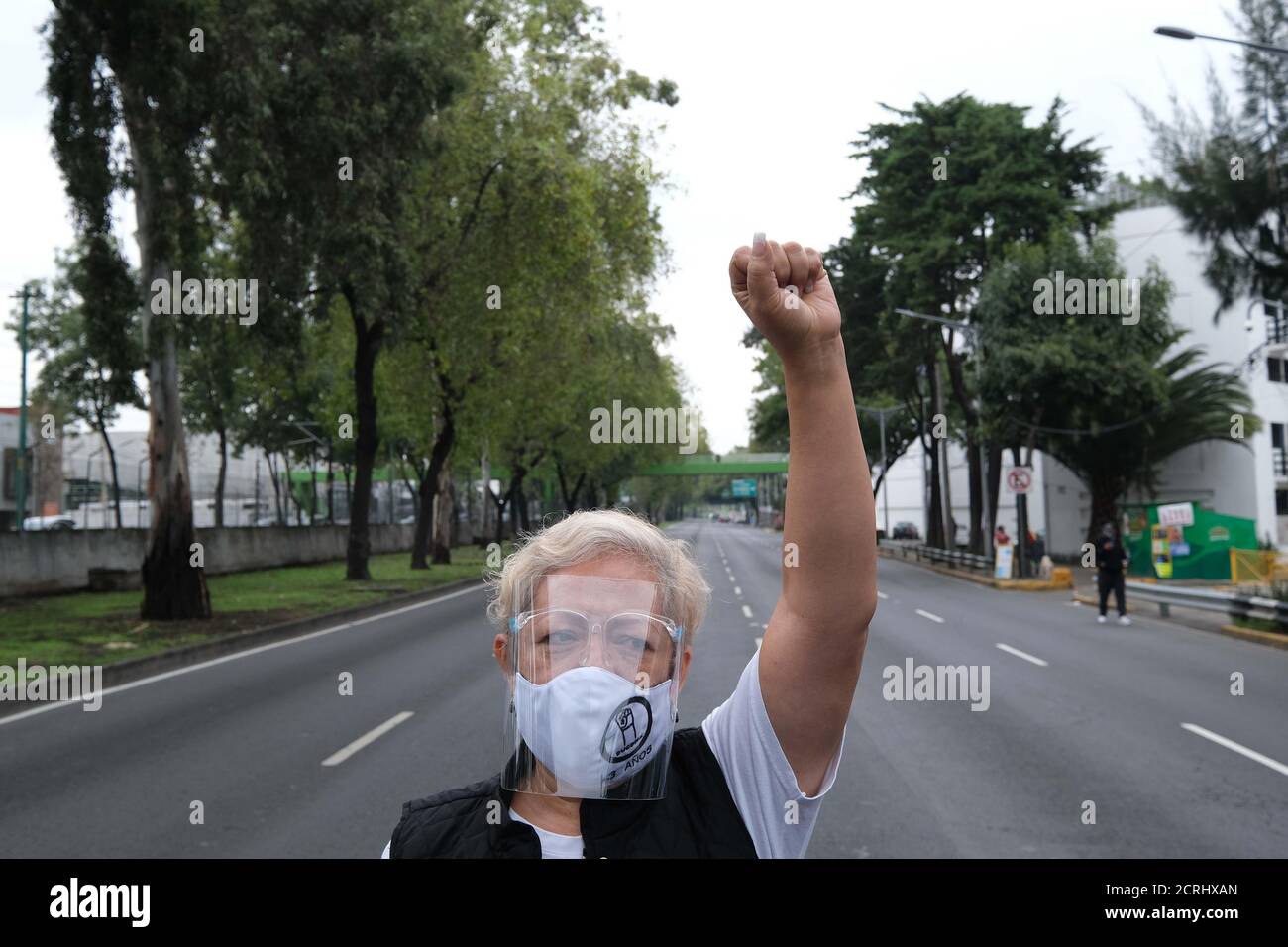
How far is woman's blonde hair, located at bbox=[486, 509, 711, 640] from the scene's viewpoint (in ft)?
5.99

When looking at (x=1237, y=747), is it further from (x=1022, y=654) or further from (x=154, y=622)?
(x=154, y=622)

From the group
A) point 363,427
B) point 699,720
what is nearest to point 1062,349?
point 363,427

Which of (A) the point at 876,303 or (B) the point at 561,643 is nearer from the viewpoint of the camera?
(B) the point at 561,643

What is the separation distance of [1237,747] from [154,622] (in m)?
14.4

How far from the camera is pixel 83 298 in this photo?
16.1m

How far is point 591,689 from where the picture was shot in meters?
1.72

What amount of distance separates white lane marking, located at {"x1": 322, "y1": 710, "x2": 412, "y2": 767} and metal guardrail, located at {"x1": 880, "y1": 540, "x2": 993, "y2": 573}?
25.6 meters

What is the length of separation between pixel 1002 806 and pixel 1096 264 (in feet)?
84.7

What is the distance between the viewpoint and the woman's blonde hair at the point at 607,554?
1825 mm

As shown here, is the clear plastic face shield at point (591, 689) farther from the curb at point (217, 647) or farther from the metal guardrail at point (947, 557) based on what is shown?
the metal guardrail at point (947, 557)

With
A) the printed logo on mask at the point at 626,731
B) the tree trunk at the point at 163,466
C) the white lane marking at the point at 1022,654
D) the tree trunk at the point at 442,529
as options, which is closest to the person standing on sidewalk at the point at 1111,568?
the white lane marking at the point at 1022,654

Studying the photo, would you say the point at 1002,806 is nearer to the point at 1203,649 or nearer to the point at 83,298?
the point at 1203,649

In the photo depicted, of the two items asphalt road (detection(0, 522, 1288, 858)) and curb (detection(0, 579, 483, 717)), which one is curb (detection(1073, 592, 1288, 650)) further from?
curb (detection(0, 579, 483, 717))
